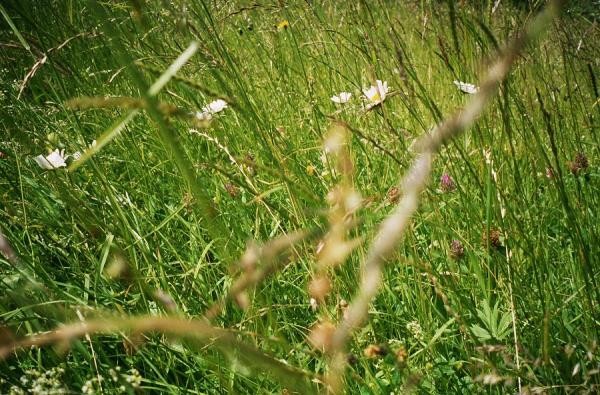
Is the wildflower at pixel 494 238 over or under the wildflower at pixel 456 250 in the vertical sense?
over

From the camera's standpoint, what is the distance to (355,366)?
35.7 inches

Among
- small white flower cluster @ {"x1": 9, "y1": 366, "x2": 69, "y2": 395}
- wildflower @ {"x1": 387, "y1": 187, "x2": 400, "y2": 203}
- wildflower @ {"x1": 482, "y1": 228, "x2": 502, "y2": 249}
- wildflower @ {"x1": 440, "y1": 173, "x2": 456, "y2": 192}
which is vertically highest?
small white flower cluster @ {"x1": 9, "y1": 366, "x2": 69, "y2": 395}

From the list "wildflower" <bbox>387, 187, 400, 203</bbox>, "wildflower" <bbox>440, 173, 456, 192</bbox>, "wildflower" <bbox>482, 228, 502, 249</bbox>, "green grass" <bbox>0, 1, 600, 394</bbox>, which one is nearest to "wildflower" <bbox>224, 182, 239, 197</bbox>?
"green grass" <bbox>0, 1, 600, 394</bbox>

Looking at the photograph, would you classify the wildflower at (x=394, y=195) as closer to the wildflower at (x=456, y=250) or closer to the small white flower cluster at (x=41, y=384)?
the wildflower at (x=456, y=250)

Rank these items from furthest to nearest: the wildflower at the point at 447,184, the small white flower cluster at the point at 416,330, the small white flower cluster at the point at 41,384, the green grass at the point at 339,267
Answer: the wildflower at the point at 447,184
the small white flower cluster at the point at 416,330
the green grass at the point at 339,267
the small white flower cluster at the point at 41,384

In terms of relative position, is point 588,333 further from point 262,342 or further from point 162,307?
point 162,307

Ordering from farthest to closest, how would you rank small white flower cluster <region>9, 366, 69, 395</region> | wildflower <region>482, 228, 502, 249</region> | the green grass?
wildflower <region>482, 228, 502, 249</region>
the green grass
small white flower cluster <region>9, 366, 69, 395</region>

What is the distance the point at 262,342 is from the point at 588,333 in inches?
21.7

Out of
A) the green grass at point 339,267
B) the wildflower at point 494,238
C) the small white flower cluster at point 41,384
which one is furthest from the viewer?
the wildflower at point 494,238

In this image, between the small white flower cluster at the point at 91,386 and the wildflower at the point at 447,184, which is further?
the wildflower at the point at 447,184

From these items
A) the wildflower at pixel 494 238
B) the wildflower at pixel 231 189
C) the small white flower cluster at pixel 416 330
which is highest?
the wildflower at pixel 231 189

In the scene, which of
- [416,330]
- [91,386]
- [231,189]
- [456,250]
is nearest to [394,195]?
[456,250]

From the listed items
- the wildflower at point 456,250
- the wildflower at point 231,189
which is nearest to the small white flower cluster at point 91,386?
the wildflower at point 231,189

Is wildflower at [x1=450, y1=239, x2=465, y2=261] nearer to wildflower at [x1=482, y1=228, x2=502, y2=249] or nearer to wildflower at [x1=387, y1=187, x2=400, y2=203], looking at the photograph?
wildflower at [x1=482, y1=228, x2=502, y2=249]
